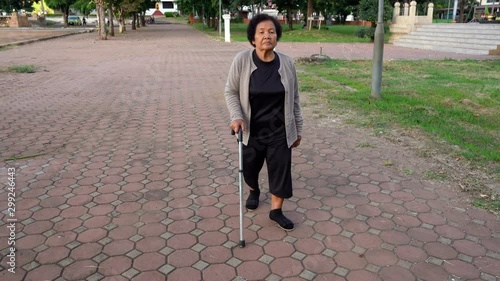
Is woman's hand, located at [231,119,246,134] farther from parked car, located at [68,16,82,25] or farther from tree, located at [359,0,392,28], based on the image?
parked car, located at [68,16,82,25]

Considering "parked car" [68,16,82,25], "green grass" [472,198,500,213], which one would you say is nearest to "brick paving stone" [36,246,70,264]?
"green grass" [472,198,500,213]

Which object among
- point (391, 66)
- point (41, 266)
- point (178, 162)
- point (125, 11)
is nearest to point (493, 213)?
point (178, 162)

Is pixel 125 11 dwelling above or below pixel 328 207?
above

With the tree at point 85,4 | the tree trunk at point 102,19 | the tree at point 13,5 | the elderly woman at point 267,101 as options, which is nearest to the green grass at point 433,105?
the elderly woman at point 267,101

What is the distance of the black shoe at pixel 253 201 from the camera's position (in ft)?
12.6

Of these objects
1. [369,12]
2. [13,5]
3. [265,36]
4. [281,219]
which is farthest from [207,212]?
[13,5]

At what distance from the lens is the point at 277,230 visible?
11.5 feet

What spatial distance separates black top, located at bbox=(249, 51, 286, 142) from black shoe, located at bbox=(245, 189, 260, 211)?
27.4 inches

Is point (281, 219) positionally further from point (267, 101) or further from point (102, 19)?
point (102, 19)

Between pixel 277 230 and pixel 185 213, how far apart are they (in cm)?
85

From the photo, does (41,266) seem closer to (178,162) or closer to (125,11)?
(178,162)

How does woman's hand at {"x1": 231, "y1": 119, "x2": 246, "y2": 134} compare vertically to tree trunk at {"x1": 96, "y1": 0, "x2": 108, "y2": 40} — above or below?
below

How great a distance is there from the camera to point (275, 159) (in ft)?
10.9

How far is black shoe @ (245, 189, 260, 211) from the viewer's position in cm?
385
